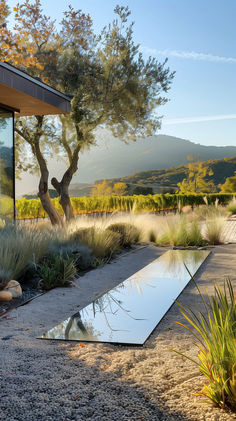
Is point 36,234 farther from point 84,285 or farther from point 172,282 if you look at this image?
point 172,282

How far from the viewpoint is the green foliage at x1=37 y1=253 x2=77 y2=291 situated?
493 centimetres

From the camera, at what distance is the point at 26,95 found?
273 inches

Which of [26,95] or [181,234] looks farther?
[181,234]

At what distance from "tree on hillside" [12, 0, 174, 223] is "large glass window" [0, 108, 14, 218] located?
4067 mm

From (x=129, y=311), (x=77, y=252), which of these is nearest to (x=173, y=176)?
(x=77, y=252)

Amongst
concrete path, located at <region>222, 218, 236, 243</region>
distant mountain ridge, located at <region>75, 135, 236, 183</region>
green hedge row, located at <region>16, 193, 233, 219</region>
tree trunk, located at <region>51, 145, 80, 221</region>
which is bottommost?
concrete path, located at <region>222, 218, 236, 243</region>

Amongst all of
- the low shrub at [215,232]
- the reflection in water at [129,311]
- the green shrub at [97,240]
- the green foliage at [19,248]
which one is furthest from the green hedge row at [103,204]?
the reflection in water at [129,311]

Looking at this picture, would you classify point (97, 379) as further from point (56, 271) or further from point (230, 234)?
point (230, 234)

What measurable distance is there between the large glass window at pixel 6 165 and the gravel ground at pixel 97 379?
4.32 meters

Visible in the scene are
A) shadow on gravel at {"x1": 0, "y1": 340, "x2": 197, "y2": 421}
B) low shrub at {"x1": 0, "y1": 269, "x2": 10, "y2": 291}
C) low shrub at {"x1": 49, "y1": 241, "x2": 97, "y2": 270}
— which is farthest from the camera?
low shrub at {"x1": 49, "y1": 241, "x2": 97, "y2": 270}

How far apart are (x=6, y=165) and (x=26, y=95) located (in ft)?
4.79

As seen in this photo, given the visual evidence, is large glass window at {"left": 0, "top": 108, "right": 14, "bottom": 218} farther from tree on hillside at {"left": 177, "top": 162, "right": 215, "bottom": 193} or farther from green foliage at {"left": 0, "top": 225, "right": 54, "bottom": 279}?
tree on hillside at {"left": 177, "top": 162, "right": 215, "bottom": 193}

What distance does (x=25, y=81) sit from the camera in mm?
6727

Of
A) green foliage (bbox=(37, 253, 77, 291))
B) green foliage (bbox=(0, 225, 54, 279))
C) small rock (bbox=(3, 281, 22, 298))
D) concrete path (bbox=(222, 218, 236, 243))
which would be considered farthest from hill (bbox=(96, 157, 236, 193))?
small rock (bbox=(3, 281, 22, 298))
